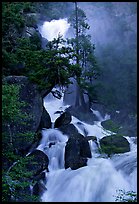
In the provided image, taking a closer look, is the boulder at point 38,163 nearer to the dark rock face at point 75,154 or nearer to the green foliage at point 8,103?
the dark rock face at point 75,154

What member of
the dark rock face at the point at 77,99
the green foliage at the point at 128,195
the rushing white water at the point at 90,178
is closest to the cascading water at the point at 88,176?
the rushing white water at the point at 90,178

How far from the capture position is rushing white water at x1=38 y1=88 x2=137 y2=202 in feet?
25.5

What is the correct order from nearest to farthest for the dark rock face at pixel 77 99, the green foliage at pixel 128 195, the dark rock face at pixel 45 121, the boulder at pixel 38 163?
the green foliage at pixel 128 195 < the boulder at pixel 38 163 < the dark rock face at pixel 45 121 < the dark rock face at pixel 77 99

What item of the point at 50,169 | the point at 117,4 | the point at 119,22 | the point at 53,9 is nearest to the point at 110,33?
the point at 119,22

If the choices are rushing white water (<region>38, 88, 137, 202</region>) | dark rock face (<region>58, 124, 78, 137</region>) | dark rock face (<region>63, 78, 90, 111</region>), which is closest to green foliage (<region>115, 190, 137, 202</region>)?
rushing white water (<region>38, 88, 137, 202</region>)

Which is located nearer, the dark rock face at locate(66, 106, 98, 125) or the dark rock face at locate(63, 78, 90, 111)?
the dark rock face at locate(66, 106, 98, 125)

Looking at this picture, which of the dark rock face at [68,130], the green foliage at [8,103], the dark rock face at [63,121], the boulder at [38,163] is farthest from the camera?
the dark rock face at [63,121]

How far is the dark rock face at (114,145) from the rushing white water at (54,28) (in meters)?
13.8

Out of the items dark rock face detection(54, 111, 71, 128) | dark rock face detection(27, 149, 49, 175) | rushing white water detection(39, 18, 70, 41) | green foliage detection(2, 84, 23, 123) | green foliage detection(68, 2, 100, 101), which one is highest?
rushing white water detection(39, 18, 70, 41)

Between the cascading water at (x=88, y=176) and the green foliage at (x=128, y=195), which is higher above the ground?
the green foliage at (x=128, y=195)

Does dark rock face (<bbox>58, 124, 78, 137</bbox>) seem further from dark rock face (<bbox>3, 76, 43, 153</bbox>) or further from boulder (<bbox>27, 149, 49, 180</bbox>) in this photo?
boulder (<bbox>27, 149, 49, 180</bbox>)

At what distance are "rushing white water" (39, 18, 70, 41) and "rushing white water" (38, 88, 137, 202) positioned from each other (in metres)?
14.4

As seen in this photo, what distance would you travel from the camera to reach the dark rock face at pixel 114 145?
9644 mm

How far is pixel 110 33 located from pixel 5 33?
46.5 ft
